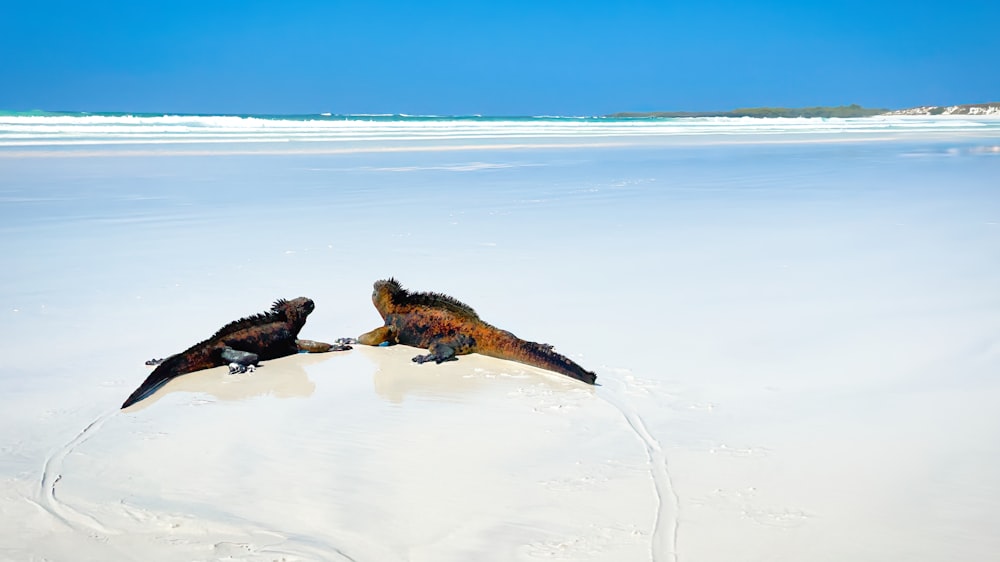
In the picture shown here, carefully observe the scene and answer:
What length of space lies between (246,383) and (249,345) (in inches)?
14.7

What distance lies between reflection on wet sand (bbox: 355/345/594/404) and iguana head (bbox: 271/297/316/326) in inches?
15.0

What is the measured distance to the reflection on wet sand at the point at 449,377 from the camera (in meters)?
4.26

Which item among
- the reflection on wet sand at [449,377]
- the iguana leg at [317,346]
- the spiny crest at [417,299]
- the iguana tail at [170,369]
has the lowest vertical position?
the reflection on wet sand at [449,377]

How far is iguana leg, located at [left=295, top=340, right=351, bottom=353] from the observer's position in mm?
4984

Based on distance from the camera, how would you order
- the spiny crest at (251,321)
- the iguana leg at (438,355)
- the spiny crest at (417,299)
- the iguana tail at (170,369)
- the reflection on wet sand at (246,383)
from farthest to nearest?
the spiny crest at (417,299), the iguana leg at (438,355), the spiny crest at (251,321), the reflection on wet sand at (246,383), the iguana tail at (170,369)

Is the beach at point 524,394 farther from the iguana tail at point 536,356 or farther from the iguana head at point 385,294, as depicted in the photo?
the iguana head at point 385,294

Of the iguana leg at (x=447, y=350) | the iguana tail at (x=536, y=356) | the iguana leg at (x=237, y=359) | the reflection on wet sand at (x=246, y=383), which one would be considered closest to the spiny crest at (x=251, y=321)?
the iguana leg at (x=237, y=359)

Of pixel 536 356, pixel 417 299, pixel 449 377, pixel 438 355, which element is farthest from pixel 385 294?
pixel 536 356

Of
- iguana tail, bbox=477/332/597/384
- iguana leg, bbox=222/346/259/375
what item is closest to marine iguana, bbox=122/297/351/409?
iguana leg, bbox=222/346/259/375

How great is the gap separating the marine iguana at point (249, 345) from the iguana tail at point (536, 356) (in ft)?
2.93

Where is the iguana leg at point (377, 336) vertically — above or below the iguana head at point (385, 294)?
below

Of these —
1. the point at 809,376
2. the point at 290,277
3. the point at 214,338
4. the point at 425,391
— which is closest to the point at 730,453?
the point at 809,376

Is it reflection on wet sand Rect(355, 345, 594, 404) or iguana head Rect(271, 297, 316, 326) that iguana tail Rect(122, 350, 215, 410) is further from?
reflection on wet sand Rect(355, 345, 594, 404)

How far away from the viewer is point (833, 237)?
819 cm
